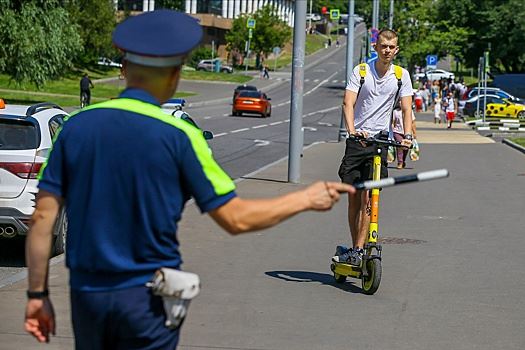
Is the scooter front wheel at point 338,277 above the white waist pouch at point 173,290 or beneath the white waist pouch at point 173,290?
beneath

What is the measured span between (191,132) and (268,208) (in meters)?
0.40

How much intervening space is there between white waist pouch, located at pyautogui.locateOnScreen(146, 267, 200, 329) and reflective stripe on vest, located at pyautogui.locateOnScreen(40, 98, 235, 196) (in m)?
0.32

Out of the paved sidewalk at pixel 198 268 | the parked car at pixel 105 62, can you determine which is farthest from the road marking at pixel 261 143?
the parked car at pixel 105 62

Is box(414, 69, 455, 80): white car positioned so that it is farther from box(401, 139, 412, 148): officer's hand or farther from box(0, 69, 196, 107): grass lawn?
box(401, 139, 412, 148): officer's hand

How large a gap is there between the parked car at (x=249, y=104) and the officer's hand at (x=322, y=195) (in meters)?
46.7

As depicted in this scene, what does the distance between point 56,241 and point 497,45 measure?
256ft

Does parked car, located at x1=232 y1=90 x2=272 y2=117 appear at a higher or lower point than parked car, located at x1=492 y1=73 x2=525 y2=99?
lower

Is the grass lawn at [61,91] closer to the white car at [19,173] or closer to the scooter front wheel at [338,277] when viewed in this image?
the white car at [19,173]

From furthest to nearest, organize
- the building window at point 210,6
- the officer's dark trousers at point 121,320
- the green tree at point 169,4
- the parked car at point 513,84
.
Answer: the building window at point 210,6, the green tree at point 169,4, the parked car at point 513,84, the officer's dark trousers at point 121,320

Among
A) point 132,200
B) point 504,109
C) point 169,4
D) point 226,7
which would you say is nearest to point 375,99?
point 132,200

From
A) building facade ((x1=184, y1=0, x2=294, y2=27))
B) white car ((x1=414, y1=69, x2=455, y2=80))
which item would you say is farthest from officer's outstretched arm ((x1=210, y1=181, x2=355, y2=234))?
building facade ((x1=184, y1=0, x2=294, y2=27))

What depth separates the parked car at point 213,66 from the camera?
96.6m

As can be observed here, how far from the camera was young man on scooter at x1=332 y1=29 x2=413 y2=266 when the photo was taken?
9547 millimetres

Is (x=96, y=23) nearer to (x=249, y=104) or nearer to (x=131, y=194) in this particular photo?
(x=249, y=104)
